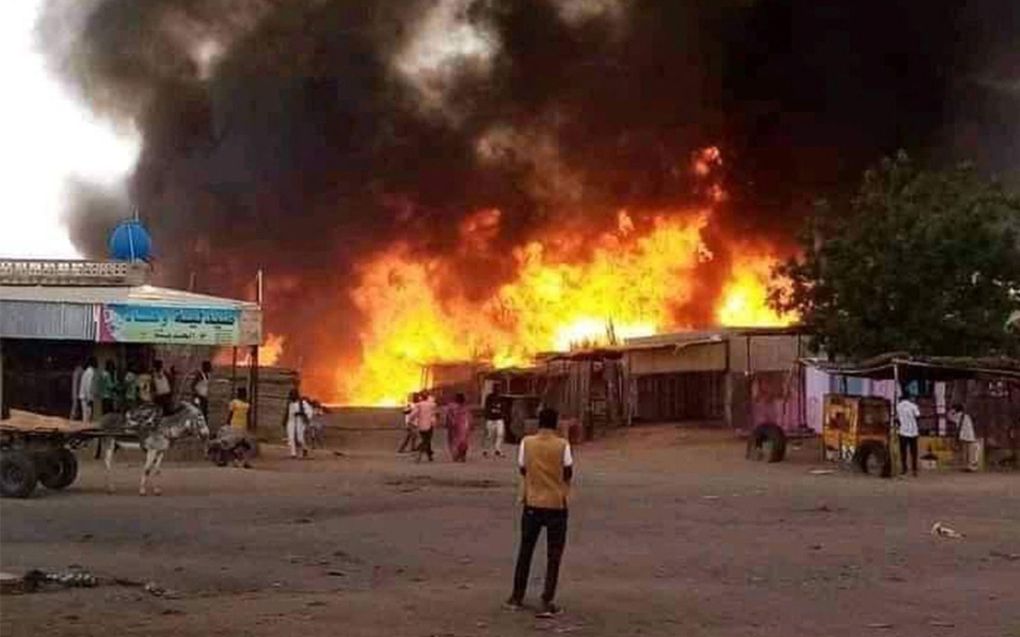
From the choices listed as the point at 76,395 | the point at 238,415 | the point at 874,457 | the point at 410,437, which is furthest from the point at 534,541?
the point at 410,437

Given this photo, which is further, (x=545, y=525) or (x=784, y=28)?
(x=784, y=28)

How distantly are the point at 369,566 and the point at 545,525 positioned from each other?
257 cm

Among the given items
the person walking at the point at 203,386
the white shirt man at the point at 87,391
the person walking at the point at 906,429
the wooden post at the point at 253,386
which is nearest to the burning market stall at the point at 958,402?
the person walking at the point at 906,429

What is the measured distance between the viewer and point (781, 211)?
162 ft

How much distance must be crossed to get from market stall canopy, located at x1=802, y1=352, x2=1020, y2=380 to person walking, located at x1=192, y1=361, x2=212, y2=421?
478 inches

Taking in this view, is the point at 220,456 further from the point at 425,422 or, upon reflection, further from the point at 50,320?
the point at 50,320

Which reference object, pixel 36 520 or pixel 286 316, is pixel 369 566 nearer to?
pixel 36 520

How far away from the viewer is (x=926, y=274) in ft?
97.2

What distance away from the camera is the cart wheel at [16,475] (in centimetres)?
1845

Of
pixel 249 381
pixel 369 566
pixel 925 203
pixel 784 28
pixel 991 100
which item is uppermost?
pixel 784 28

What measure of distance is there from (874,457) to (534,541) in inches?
677

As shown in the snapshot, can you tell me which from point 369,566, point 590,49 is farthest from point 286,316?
point 369,566

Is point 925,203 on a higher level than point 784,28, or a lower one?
lower

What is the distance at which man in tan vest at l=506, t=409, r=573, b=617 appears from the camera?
10.5 m
